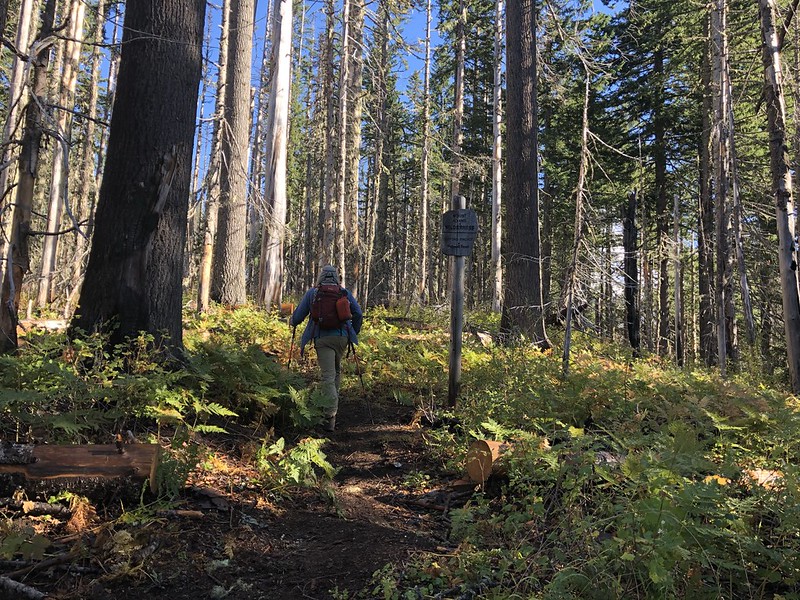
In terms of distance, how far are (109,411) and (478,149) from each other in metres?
25.4

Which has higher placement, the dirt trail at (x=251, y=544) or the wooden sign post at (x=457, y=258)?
the wooden sign post at (x=457, y=258)

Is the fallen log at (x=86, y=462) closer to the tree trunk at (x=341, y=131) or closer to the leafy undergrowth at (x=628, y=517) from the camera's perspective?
the leafy undergrowth at (x=628, y=517)

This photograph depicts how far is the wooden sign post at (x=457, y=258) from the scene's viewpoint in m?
6.80

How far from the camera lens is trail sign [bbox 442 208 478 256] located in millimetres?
6852

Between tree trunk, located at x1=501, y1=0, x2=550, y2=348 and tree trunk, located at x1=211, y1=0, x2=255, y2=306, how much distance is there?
6.57 metres

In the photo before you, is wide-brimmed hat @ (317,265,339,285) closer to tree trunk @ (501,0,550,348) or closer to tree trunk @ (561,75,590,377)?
tree trunk @ (561,75,590,377)

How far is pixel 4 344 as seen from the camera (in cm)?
489

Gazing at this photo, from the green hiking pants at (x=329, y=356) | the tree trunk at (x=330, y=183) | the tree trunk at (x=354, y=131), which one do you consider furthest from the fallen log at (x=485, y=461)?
the tree trunk at (x=354, y=131)

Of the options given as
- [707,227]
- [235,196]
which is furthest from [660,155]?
[235,196]

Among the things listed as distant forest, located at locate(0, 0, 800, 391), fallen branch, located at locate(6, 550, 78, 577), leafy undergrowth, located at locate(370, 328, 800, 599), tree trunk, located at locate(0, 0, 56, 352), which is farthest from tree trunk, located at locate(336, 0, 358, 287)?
fallen branch, located at locate(6, 550, 78, 577)

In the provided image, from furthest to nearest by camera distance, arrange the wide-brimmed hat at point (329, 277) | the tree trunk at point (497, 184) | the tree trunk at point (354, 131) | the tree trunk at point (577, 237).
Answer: the tree trunk at point (497, 184), the tree trunk at point (354, 131), the tree trunk at point (577, 237), the wide-brimmed hat at point (329, 277)

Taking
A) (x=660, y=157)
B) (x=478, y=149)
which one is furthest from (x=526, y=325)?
(x=478, y=149)

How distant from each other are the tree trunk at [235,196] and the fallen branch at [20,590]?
10.1 meters

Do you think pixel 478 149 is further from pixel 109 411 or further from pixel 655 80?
pixel 109 411
